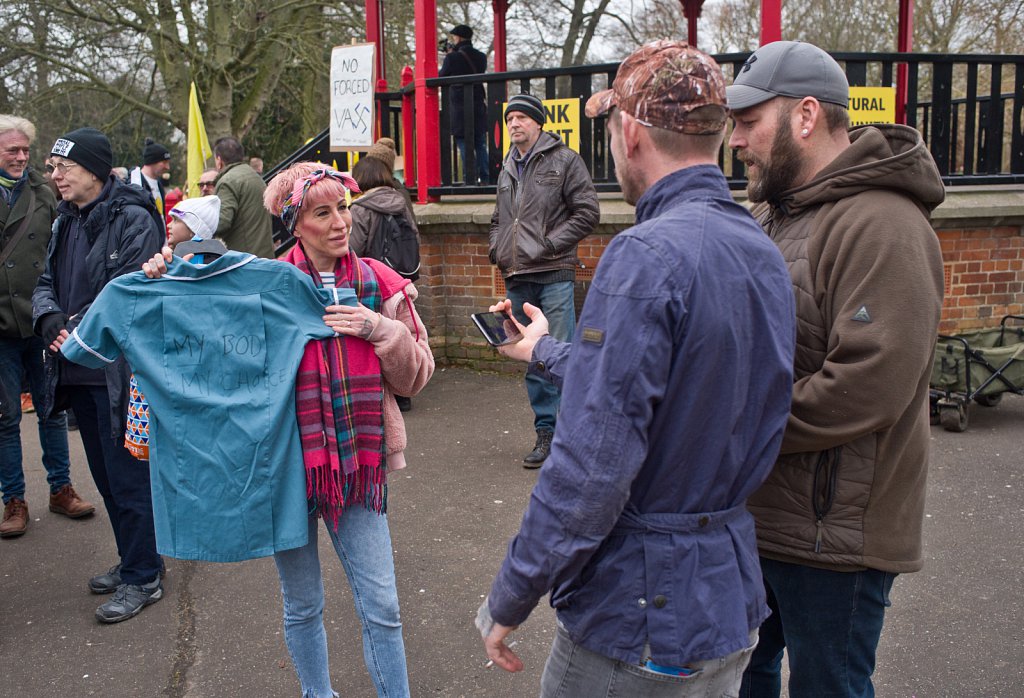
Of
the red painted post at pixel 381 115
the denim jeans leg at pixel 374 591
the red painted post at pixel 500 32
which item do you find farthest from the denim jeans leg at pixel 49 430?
the red painted post at pixel 500 32

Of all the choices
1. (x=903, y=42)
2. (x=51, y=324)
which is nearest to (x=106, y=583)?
(x=51, y=324)

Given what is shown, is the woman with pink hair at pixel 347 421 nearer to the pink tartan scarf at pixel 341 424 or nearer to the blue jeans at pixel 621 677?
the pink tartan scarf at pixel 341 424

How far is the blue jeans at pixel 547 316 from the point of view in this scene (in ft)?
19.0

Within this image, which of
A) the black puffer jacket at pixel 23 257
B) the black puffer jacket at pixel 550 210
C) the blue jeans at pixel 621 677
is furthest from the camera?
the black puffer jacket at pixel 550 210

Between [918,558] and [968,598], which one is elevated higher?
[918,558]

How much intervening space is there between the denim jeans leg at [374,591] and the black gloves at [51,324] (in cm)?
184

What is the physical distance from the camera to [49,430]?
5238 mm

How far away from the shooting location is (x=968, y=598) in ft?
13.2

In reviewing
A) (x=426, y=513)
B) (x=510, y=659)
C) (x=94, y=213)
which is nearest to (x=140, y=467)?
(x=94, y=213)

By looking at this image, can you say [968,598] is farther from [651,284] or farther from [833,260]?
[651,284]

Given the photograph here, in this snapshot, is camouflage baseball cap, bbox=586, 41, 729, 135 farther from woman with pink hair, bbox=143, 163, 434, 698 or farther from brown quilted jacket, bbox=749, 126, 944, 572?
woman with pink hair, bbox=143, 163, 434, 698

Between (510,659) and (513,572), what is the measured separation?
254 mm

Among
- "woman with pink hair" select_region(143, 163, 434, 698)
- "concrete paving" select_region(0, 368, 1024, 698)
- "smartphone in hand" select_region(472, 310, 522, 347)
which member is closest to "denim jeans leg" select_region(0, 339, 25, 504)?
"concrete paving" select_region(0, 368, 1024, 698)

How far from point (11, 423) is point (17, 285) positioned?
29.6 inches
